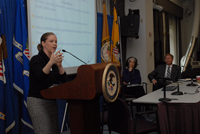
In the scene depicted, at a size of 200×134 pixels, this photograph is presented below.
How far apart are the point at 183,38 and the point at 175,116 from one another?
9.12 meters

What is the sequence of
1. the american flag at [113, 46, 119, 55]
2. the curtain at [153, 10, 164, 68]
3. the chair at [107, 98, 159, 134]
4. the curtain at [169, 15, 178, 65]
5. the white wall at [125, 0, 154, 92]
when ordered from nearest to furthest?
the chair at [107, 98, 159, 134] < the american flag at [113, 46, 119, 55] < the white wall at [125, 0, 154, 92] < the curtain at [153, 10, 164, 68] < the curtain at [169, 15, 178, 65]

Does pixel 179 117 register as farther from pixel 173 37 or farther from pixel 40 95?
pixel 173 37

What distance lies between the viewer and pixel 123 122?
2.38 m

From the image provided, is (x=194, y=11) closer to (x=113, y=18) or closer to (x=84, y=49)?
(x=113, y=18)

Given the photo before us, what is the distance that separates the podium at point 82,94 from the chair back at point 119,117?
82 centimetres

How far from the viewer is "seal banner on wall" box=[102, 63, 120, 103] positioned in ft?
4.66

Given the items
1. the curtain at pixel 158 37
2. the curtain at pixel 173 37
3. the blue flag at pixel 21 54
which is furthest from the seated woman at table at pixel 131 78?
the curtain at pixel 173 37

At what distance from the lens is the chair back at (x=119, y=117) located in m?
2.34

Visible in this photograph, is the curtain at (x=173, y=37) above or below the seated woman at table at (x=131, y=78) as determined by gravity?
above

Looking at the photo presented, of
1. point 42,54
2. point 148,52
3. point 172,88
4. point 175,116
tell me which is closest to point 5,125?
point 42,54

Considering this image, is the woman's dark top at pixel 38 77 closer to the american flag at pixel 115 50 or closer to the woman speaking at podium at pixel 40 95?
the woman speaking at podium at pixel 40 95

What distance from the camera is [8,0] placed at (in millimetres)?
2857

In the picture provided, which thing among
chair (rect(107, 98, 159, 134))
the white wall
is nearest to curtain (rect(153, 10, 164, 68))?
the white wall

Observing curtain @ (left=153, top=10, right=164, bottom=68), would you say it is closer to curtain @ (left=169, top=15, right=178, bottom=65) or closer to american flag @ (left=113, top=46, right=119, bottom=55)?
curtain @ (left=169, top=15, right=178, bottom=65)
